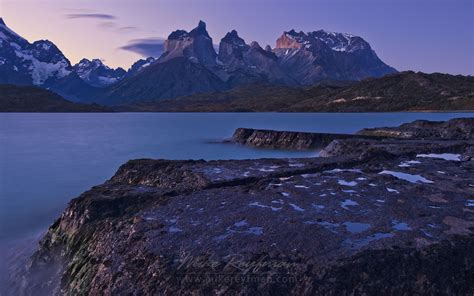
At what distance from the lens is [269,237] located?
55.1ft

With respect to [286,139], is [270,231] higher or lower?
higher

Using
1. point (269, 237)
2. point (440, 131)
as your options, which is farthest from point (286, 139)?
point (269, 237)

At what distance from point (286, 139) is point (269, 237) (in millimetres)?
61872

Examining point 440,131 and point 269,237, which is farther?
point 440,131

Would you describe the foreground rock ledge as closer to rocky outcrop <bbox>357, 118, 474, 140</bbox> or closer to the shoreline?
the shoreline

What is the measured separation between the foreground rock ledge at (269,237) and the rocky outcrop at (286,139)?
4285cm

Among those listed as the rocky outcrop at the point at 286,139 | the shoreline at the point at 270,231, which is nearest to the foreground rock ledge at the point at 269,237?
the shoreline at the point at 270,231

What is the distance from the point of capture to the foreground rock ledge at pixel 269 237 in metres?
14.0

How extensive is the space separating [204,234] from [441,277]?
8909 millimetres

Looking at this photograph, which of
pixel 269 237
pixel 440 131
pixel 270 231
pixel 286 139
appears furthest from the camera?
pixel 286 139

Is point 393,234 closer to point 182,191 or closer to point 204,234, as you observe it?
point 204,234

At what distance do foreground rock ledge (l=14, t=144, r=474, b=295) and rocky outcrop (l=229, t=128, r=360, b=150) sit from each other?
4285 cm

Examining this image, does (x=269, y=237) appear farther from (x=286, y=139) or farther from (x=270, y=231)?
(x=286, y=139)

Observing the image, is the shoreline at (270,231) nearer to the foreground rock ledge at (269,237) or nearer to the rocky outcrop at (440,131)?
the foreground rock ledge at (269,237)
